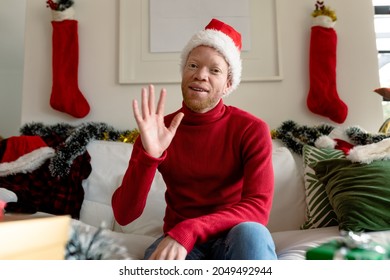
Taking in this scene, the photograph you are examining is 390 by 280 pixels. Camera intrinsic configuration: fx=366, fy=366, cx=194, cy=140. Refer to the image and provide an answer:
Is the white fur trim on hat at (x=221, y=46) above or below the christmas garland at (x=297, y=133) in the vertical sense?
above

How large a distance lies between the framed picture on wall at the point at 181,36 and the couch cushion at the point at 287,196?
1.82ft

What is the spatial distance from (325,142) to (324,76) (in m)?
0.42

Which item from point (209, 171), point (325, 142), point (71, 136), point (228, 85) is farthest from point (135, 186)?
point (325, 142)

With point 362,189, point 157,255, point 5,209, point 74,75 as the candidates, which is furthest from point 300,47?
point 5,209

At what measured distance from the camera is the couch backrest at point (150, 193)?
1437 mm

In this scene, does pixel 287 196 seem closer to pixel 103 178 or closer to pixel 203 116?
pixel 203 116

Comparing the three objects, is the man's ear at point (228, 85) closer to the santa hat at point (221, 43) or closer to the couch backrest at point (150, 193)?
the santa hat at point (221, 43)

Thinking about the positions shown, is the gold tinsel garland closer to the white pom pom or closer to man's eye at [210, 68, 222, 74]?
the white pom pom

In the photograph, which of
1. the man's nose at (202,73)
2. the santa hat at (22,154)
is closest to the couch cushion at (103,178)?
the santa hat at (22,154)

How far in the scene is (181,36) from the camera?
6.32 feet

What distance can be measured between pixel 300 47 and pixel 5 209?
1.71m

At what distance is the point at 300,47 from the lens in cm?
192
